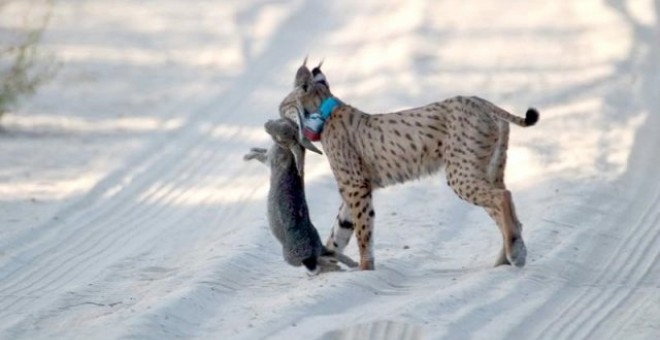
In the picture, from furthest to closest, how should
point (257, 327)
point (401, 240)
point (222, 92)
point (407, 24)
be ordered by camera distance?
point (407, 24)
point (222, 92)
point (401, 240)
point (257, 327)

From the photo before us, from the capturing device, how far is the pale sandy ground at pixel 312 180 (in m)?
8.52

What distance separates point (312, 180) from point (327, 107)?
2370mm

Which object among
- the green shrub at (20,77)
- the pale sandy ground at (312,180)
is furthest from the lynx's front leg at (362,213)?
the green shrub at (20,77)

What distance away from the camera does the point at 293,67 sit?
18.0 meters

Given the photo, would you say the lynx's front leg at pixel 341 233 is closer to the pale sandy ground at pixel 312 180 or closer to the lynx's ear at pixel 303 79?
the pale sandy ground at pixel 312 180

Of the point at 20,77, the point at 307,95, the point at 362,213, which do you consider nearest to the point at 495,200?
the point at 362,213

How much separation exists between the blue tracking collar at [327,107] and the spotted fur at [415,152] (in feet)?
0.10

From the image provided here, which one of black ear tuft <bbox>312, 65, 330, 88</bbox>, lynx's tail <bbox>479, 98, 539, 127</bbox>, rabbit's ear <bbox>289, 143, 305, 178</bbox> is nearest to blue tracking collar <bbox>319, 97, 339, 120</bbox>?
black ear tuft <bbox>312, 65, 330, 88</bbox>

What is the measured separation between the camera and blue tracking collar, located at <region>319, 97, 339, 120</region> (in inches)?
411

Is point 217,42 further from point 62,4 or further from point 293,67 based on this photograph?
point 62,4

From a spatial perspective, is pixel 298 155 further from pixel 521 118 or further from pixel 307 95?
pixel 521 118

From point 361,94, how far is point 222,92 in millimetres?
1841

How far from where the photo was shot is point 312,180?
12.8m

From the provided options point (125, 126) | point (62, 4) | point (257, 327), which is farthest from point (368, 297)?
point (62, 4)
